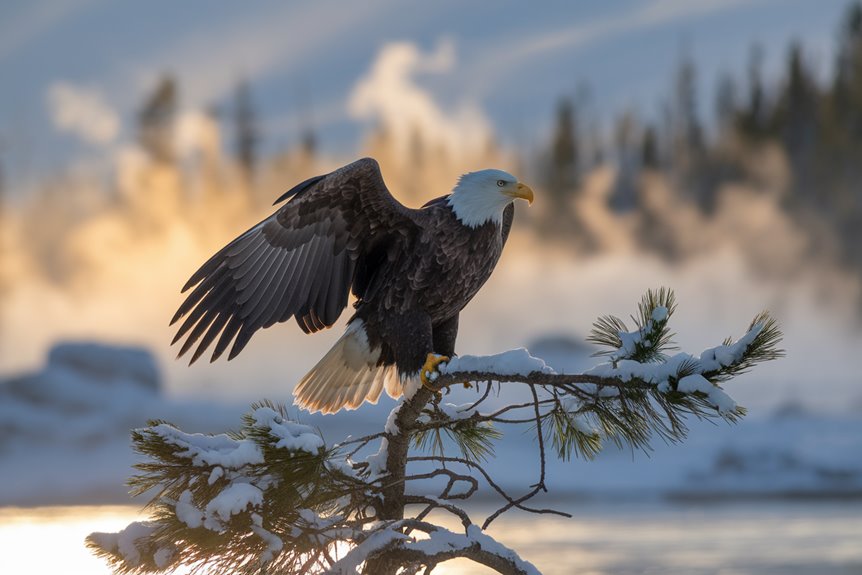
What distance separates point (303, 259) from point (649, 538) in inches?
377

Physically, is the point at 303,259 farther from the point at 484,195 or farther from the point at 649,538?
the point at 649,538

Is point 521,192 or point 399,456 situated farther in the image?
point 521,192

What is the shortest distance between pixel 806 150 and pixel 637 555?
118 ft

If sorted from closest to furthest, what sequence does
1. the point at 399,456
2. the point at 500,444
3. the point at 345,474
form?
the point at 345,474, the point at 399,456, the point at 500,444

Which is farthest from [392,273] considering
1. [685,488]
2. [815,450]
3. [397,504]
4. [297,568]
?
[815,450]

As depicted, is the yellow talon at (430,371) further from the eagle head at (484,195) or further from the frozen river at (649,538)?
the frozen river at (649,538)

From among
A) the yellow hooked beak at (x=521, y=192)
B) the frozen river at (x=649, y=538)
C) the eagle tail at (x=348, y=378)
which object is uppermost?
the frozen river at (x=649, y=538)

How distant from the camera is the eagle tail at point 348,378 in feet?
13.5

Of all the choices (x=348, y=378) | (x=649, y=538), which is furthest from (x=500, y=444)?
(x=348, y=378)

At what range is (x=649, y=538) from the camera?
1253 cm

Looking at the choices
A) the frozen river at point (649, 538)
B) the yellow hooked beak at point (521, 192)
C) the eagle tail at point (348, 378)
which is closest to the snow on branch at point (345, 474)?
the eagle tail at point (348, 378)

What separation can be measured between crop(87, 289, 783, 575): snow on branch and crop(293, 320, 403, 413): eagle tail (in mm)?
773

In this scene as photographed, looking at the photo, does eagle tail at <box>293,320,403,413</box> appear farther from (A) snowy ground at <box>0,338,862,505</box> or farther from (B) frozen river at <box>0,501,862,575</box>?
(A) snowy ground at <box>0,338,862,505</box>

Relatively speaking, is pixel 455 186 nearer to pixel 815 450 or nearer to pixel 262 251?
pixel 262 251
